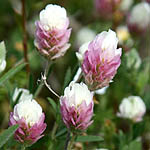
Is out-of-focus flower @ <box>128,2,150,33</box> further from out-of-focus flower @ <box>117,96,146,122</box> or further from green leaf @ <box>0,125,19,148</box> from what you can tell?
green leaf @ <box>0,125,19,148</box>

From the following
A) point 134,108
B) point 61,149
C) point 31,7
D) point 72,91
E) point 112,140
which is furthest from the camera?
point 31,7

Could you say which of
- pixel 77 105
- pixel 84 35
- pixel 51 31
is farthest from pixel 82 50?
pixel 84 35

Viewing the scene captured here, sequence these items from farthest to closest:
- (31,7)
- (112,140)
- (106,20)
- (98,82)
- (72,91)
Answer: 1. (106,20)
2. (31,7)
3. (112,140)
4. (98,82)
5. (72,91)

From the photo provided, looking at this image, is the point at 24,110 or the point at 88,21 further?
the point at 88,21

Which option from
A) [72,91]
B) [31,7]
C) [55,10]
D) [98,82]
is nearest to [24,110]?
[72,91]

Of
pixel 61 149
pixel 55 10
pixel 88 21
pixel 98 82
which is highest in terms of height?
pixel 55 10

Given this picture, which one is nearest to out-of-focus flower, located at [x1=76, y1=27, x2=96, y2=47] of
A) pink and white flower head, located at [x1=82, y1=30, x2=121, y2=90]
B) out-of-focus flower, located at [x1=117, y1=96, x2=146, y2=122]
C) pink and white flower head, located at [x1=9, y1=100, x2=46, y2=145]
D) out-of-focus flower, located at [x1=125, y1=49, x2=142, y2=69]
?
out-of-focus flower, located at [x1=125, y1=49, x2=142, y2=69]

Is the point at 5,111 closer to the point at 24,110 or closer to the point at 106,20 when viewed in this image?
the point at 106,20
